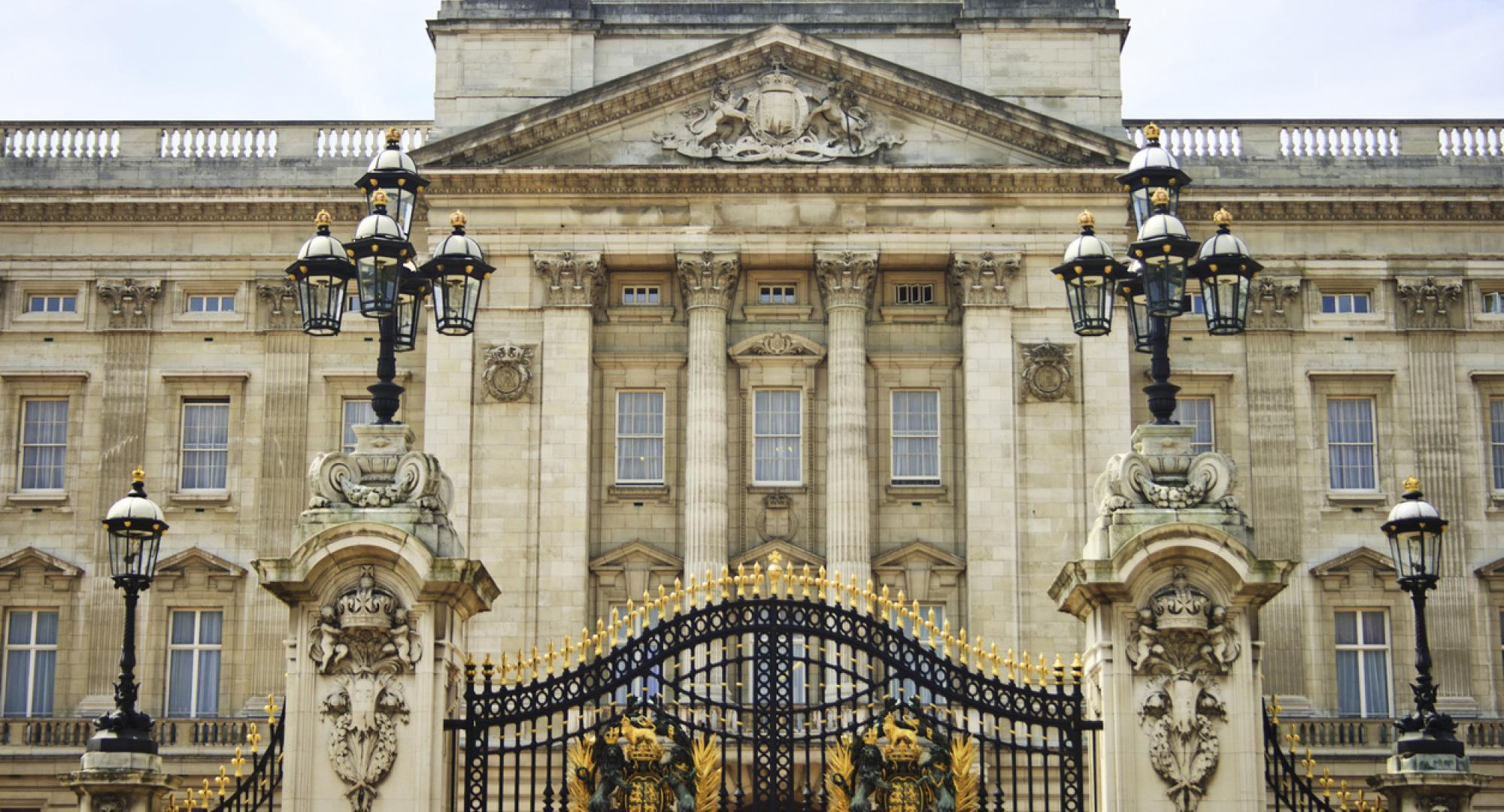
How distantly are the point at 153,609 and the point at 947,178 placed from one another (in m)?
18.2

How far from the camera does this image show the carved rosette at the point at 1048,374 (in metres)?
43.9

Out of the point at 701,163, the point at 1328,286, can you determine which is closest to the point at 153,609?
the point at 701,163

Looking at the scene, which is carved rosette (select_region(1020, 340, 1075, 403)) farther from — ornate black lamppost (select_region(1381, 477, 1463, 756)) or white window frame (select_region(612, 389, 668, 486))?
ornate black lamppost (select_region(1381, 477, 1463, 756))

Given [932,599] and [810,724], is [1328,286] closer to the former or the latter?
[932,599]

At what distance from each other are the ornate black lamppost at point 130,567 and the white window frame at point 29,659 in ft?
77.4

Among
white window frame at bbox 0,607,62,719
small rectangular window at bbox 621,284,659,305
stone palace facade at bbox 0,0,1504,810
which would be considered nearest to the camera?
stone palace facade at bbox 0,0,1504,810

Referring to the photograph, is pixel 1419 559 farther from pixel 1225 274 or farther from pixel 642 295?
pixel 642 295

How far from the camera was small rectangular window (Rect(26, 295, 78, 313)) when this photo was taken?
47.0 meters

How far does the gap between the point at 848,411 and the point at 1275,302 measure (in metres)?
9.48

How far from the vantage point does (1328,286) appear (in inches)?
1826

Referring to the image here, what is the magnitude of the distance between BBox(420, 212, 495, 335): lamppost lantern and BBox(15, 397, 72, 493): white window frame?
27.0m

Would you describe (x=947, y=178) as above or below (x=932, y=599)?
above

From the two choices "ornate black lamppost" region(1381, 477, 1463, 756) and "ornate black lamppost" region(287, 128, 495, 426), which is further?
"ornate black lamppost" region(1381, 477, 1463, 756)

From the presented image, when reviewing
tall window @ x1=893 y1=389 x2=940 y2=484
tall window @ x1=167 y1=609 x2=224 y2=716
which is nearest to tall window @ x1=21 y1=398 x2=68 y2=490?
tall window @ x1=167 y1=609 x2=224 y2=716
